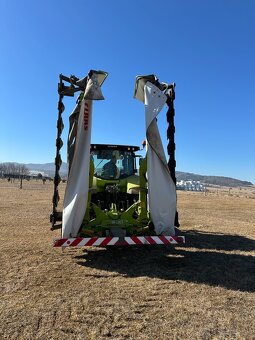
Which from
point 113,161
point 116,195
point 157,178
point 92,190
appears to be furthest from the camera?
point 113,161

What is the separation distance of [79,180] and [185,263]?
2.74 metres

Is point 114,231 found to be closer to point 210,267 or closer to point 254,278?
point 210,267

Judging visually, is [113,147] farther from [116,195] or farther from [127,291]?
[127,291]

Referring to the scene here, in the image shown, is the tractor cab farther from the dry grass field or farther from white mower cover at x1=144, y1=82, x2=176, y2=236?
white mower cover at x1=144, y1=82, x2=176, y2=236

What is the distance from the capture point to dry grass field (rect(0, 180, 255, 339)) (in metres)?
4.29

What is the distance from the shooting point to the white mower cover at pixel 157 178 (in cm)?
743

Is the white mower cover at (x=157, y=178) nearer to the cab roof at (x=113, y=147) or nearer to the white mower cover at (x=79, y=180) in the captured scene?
the white mower cover at (x=79, y=180)

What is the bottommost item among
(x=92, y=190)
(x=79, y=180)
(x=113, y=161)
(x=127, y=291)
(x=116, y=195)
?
(x=127, y=291)

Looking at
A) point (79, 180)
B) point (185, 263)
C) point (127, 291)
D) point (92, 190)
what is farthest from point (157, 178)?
point (127, 291)

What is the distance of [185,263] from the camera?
7.61 m

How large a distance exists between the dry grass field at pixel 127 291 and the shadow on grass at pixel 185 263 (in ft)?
0.06

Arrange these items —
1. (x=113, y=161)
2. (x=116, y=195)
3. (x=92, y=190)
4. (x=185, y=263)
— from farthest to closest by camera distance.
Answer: (x=113, y=161) → (x=116, y=195) → (x=92, y=190) → (x=185, y=263)

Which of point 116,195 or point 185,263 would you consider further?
point 116,195

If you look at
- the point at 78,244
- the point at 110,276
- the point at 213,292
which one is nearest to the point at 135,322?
the point at 213,292
